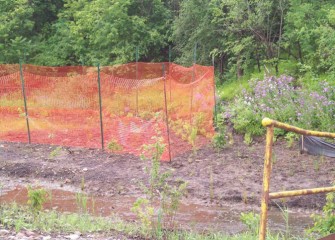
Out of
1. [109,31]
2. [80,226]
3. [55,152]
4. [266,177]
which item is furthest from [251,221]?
[109,31]

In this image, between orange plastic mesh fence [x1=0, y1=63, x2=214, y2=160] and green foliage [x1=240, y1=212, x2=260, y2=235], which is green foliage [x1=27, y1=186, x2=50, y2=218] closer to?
green foliage [x1=240, y1=212, x2=260, y2=235]

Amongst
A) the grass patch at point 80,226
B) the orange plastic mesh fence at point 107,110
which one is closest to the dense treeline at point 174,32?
the orange plastic mesh fence at point 107,110

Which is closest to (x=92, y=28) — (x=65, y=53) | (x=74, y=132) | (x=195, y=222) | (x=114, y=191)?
(x=65, y=53)

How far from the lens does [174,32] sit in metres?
20.3

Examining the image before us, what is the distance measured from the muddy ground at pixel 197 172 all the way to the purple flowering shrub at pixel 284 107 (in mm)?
768

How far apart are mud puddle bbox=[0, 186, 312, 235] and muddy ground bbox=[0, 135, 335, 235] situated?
0.19m

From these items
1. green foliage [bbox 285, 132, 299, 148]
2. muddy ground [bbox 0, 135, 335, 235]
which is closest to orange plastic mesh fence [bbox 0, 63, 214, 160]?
muddy ground [bbox 0, 135, 335, 235]

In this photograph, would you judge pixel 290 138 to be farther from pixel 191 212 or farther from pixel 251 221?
pixel 251 221

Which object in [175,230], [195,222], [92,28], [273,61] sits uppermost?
[92,28]

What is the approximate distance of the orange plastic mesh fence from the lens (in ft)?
40.2

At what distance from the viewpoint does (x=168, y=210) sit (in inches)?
254

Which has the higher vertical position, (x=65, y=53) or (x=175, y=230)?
(x=65, y=53)

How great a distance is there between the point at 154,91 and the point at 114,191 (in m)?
6.18

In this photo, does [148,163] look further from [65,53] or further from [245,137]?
[65,53]
